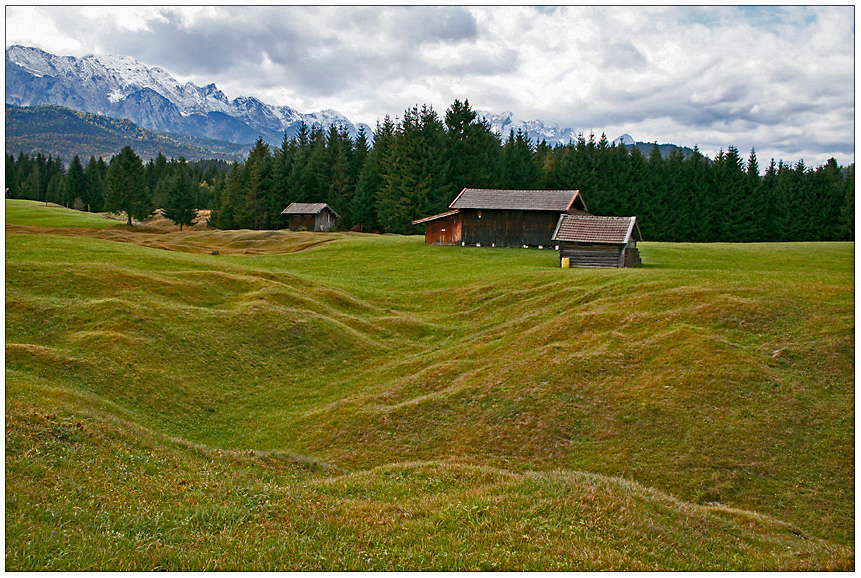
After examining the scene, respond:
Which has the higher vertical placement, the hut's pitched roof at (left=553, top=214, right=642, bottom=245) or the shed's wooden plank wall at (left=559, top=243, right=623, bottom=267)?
the hut's pitched roof at (left=553, top=214, right=642, bottom=245)

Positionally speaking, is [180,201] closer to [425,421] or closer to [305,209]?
[305,209]

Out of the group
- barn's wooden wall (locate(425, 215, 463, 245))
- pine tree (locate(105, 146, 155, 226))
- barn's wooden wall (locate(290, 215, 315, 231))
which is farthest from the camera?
pine tree (locate(105, 146, 155, 226))

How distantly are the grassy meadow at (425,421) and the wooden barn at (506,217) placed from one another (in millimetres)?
22334

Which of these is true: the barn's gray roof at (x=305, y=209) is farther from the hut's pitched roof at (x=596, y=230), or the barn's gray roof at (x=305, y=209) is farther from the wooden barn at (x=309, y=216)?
the hut's pitched roof at (x=596, y=230)

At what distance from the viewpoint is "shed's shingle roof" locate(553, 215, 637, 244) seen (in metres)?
40.5

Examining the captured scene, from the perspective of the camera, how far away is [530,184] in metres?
92.7

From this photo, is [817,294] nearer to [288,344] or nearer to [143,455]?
[288,344]

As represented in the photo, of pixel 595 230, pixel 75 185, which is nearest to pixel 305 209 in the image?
pixel 595 230

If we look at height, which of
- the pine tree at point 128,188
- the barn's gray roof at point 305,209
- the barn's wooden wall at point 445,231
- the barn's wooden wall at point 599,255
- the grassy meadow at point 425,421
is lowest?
the grassy meadow at point 425,421

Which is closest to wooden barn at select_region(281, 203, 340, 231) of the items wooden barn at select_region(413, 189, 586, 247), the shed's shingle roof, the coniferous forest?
the coniferous forest

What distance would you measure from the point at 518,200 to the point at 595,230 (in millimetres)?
19215

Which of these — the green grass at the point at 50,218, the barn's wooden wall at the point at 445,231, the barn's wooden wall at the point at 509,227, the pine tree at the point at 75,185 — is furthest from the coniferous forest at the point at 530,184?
the pine tree at the point at 75,185

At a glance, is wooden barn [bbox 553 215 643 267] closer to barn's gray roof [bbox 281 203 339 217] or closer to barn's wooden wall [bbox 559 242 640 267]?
barn's wooden wall [bbox 559 242 640 267]

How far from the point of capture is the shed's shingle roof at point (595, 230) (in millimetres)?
40531
